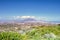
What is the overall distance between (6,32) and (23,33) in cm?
61

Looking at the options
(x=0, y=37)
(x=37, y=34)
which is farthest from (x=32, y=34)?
(x=0, y=37)

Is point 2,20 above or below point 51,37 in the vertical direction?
above

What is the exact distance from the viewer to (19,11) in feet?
25.6

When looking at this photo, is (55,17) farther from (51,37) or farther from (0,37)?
(0,37)

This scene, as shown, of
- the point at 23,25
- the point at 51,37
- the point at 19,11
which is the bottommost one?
the point at 51,37

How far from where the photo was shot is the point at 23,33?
24.7ft

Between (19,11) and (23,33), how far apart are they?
860 mm

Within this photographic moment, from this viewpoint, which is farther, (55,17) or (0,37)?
(55,17)

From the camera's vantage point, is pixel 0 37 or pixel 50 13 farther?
pixel 50 13

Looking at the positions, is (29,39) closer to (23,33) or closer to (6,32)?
(23,33)

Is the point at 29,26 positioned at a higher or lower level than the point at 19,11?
lower

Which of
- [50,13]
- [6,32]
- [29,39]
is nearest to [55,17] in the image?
[50,13]

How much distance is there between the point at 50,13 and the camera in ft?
A: 25.8

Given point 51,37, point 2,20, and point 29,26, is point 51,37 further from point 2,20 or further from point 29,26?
point 2,20
